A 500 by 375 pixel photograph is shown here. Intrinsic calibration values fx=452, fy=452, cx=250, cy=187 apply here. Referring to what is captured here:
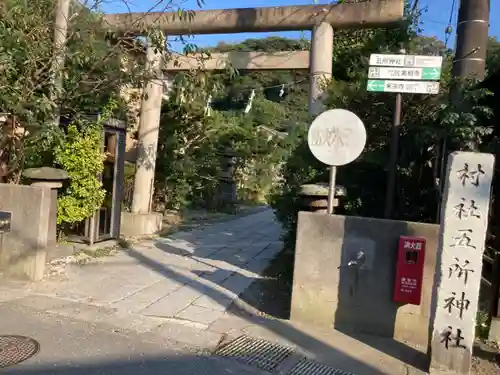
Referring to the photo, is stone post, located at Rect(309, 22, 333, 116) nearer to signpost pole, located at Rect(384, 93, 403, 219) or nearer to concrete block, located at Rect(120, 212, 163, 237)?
signpost pole, located at Rect(384, 93, 403, 219)

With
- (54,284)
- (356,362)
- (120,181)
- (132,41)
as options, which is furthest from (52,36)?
(356,362)

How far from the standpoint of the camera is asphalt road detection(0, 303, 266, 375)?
3646mm

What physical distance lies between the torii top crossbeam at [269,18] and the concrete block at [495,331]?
5202mm

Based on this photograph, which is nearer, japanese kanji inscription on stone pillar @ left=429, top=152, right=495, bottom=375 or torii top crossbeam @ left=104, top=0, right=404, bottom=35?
japanese kanji inscription on stone pillar @ left=429, top=152, right=495, bottom=375

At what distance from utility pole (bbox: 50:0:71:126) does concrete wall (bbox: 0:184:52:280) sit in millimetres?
1220

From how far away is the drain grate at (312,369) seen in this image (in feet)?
13.0

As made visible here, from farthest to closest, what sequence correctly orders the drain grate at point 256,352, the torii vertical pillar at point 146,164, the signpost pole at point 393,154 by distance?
the torii vertical pillar at point 146,164
the signpost pole at point 393,154
the drain grate at point 256,352

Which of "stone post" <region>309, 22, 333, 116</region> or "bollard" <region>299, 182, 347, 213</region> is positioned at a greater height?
"stone post" <region>309, 22, 333, 116</region>

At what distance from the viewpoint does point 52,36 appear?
23.0 feet

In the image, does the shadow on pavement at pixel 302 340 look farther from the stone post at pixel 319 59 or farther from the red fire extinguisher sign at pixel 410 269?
the stone post at pixel 319 59

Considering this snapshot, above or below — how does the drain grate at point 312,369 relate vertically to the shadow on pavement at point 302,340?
below

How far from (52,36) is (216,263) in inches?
176

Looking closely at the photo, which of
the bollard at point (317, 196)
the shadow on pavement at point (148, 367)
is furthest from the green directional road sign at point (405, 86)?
the shadow on pavement at point (148, 367)

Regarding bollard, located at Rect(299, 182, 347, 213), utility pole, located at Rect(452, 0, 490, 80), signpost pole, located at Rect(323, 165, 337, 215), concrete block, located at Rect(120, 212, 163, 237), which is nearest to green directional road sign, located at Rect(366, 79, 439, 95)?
utility pole, located at Rect(452, 0, 490, 80)
